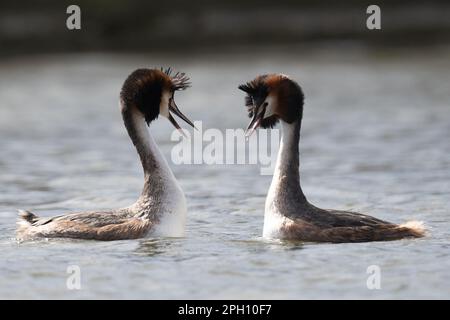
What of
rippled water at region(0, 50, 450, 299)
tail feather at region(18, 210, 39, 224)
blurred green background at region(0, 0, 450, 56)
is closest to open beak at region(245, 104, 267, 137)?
rippled water at region(0, 50, 450, 299)

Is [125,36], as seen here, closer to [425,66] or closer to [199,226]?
[425,66]

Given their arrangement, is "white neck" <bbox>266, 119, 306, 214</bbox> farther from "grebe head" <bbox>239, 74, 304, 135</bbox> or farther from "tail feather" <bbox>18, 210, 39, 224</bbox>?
"tail feather" <bbox>18, 210, 39, 224</bbox>

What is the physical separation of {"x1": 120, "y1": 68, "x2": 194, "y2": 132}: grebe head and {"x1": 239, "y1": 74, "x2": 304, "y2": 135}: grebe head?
0.76 metres

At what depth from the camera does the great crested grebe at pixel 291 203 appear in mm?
13094

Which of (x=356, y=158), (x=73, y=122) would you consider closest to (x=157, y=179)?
(x=356, y=158)

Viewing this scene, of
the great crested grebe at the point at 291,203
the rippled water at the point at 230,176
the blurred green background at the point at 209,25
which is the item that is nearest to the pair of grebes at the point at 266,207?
the great crested grebe at the point at 291,203

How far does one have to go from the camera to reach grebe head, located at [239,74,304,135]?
44.0ft

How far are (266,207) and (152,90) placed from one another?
6.02 feet

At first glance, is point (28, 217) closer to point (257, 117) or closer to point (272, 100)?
point (257, 117)

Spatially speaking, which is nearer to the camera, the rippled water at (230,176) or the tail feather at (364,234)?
the rippled water at (230,176)

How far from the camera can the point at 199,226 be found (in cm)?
1496

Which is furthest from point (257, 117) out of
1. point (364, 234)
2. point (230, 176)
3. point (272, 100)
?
point (230, 176)

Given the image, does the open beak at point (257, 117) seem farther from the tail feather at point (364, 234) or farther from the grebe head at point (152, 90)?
the tail feather at point (364, 234)

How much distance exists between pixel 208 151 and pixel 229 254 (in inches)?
384
